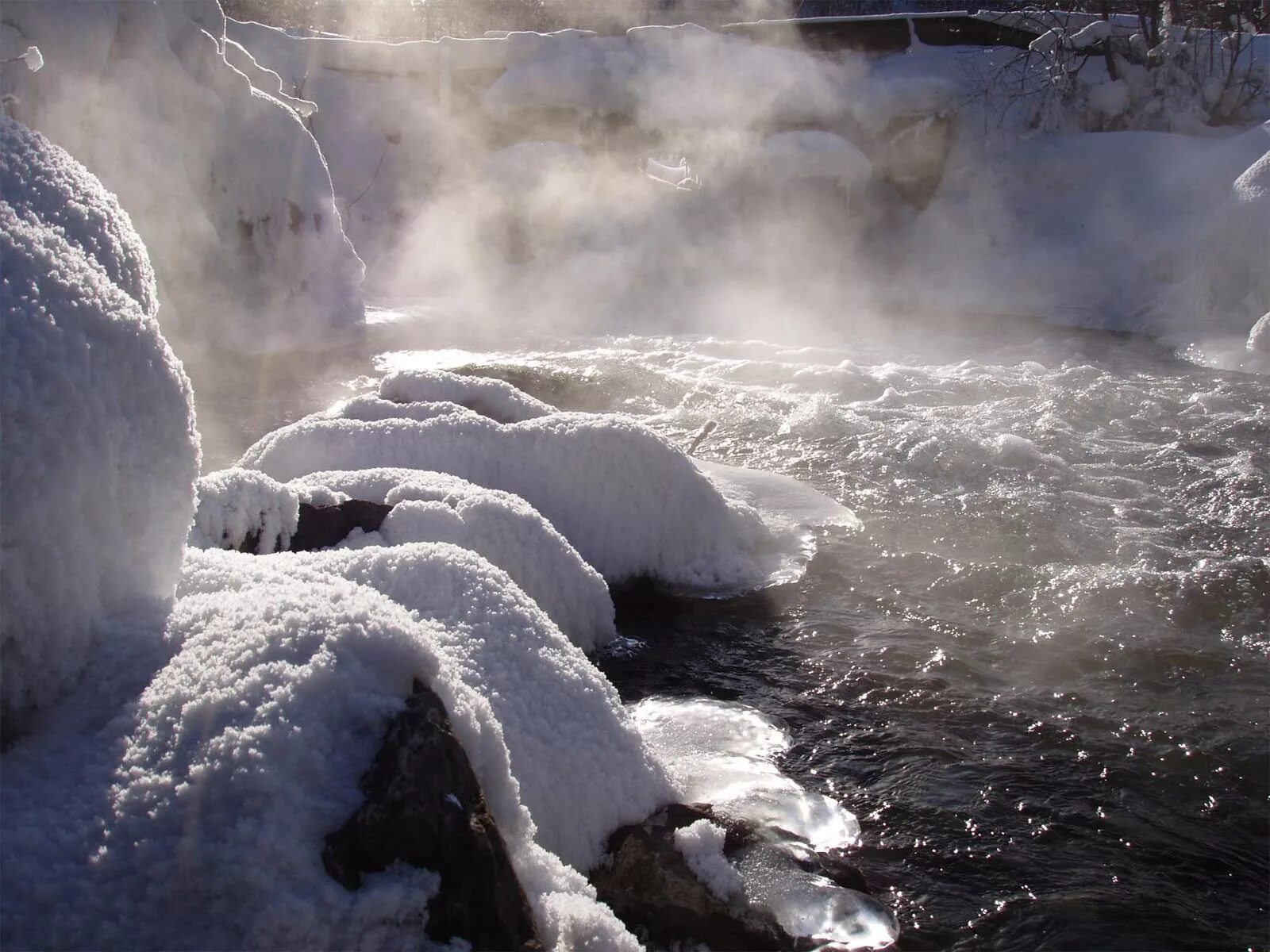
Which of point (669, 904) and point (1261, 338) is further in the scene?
point (1261, 338)

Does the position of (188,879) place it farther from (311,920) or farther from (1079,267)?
(1079,267)

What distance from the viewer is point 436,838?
200 cm

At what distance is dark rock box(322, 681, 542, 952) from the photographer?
1950 millimetres

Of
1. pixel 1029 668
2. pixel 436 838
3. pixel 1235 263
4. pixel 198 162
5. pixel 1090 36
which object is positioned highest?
pixel 1090 36

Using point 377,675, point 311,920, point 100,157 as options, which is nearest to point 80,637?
point 377,675

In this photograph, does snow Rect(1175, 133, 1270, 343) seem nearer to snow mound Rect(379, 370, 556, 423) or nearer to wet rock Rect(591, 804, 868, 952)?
snow mound Rect(379, 370, 556, 423)

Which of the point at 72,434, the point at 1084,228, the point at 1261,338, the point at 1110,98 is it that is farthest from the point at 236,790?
the point at 1110,98

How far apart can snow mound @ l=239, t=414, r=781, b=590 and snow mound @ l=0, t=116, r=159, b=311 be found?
11.4ft

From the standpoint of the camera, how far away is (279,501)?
4.38 m

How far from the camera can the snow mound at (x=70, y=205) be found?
2352mm

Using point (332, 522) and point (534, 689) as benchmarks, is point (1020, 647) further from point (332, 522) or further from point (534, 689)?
point (332, 522)

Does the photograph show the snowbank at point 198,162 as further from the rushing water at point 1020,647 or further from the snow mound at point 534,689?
the snow mound at point 534,689

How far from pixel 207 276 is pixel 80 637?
11.3 meters

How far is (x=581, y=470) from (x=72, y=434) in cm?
412
